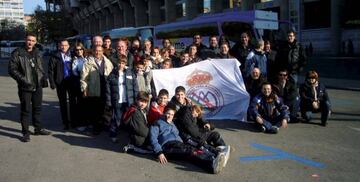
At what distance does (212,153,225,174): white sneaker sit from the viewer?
18.2ft

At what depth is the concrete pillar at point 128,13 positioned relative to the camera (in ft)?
203

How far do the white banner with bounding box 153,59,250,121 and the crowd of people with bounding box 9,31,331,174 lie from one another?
0.32 meters

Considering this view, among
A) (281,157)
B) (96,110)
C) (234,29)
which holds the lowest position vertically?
(281,157)

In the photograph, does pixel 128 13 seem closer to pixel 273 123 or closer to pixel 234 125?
pixel 234 125

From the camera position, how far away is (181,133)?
673cm

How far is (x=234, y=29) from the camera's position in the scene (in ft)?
79.3

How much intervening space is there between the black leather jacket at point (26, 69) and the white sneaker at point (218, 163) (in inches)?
152

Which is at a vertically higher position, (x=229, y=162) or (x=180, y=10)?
(x=180, y=10)

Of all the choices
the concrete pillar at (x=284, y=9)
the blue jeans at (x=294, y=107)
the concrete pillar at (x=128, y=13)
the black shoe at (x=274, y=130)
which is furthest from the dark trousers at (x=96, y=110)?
the concrete pillar at (x=128, y=13)

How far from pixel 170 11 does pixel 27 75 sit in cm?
4128

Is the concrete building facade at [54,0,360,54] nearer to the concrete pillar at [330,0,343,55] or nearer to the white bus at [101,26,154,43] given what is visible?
the concrete pillar at [330,0,343,55]

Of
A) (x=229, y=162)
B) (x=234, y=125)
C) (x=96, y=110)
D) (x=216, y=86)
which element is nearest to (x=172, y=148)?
(x=229, y=162)

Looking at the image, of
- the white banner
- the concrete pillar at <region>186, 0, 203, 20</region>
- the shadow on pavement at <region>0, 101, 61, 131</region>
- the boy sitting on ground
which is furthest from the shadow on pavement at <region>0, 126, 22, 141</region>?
the concrete pillar at <region>186, 0, 203, 20</region>

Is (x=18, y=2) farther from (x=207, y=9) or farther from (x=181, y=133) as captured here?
(x=181, y=133)
